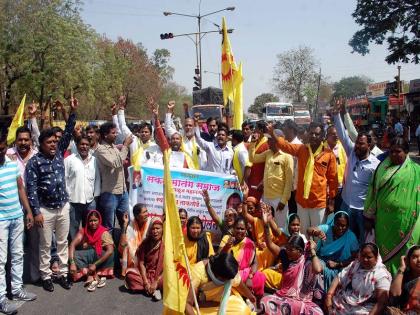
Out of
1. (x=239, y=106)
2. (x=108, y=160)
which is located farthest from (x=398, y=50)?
(x=108, y=160)

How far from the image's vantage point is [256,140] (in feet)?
20.4

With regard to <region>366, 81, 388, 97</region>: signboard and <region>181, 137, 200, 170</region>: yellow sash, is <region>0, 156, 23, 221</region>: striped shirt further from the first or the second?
<region>366, 81, 388, 97</region>: signboard

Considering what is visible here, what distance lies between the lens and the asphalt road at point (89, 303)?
179 inches

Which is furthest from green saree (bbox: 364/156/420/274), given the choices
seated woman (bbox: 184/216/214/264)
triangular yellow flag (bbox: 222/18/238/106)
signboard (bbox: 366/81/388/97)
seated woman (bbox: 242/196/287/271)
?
signboard (bbox: 366/81/388/97)

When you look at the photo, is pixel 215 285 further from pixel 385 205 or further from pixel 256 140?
pixel 256 140

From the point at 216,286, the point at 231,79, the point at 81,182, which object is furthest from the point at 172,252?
the point at 231,79

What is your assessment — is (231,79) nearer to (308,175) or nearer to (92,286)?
(308,175)

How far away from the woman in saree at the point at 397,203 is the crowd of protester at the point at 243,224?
0.03 feet

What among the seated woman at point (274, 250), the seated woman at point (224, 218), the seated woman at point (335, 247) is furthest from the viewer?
the seated woman at point (224, 218)

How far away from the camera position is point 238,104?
26.7 feet

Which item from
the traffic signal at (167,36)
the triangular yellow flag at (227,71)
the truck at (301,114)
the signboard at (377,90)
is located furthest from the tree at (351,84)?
the triangular yellow flag at (227,71)

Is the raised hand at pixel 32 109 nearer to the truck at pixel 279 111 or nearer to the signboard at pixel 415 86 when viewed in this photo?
the truck at pixel 279 111

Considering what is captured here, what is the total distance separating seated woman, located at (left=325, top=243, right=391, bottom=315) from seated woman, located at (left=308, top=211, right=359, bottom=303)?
375 millimetres

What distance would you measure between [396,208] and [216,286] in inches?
75.7
